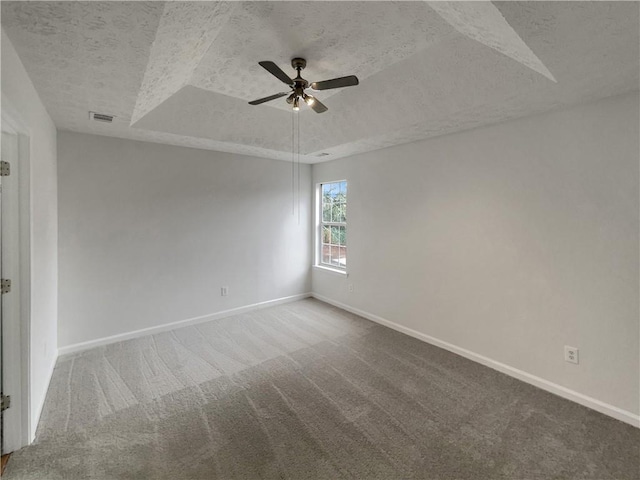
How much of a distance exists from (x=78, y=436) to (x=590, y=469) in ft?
10.9

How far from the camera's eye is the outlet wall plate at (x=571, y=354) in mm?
2480

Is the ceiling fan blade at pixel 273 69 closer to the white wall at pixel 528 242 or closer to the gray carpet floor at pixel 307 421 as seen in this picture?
the white wall at pixel 528 242

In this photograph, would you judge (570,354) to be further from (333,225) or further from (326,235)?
(326,235)

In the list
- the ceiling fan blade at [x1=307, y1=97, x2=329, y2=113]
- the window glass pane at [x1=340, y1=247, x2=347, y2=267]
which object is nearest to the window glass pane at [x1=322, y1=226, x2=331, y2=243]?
the window glass pane at [x1=340, y1=247, x2=347, y2=267]

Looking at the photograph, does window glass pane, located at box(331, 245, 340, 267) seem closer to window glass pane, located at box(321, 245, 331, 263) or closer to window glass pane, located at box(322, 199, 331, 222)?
window glass pane, located at box(321, 245, 331, 263)

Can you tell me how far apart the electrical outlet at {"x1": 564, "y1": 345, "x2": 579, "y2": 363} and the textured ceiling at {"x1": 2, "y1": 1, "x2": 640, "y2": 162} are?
2014 mm

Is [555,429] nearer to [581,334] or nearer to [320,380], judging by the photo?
[581,334]

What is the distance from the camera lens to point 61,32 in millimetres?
1575

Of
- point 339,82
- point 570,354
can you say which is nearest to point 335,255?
point 570,354

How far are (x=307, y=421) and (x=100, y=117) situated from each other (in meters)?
3.24

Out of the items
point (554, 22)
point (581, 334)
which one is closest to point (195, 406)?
point (581, 334)

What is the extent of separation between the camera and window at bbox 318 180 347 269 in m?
4.95

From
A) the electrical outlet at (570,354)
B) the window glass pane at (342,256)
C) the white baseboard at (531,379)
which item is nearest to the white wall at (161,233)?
the window glass pane at (342,256)

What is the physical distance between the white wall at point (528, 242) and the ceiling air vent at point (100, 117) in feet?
10.0
